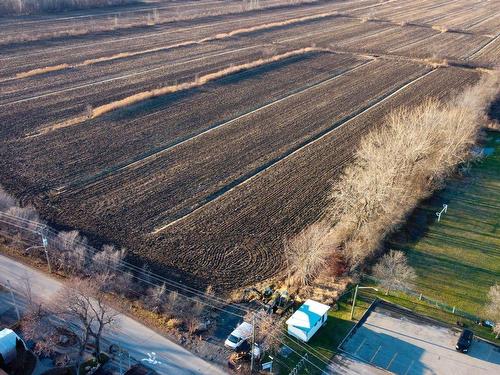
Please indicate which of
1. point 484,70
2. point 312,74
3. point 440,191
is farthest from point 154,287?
point 484,70

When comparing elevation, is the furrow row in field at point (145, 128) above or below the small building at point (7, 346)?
above

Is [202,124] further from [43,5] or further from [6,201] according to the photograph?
[43,5]

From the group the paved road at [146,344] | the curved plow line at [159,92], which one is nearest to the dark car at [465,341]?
the paved road at [146,344]

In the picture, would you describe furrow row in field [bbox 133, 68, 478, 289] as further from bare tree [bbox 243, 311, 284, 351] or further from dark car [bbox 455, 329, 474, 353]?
dark car [bbox 455, 329, 474, 353]

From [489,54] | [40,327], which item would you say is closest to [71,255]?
[40,327]

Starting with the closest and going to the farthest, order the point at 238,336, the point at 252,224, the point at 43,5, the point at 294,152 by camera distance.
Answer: the point at 238,336, the point at 252,224, the point at 294,152, the point at 43,5

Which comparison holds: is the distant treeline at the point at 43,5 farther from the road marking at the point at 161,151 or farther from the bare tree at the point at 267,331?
the bare tree at the point at 267,331

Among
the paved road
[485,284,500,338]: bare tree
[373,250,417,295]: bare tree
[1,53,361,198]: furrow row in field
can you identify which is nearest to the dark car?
[485,284,500,338]: bare tree
